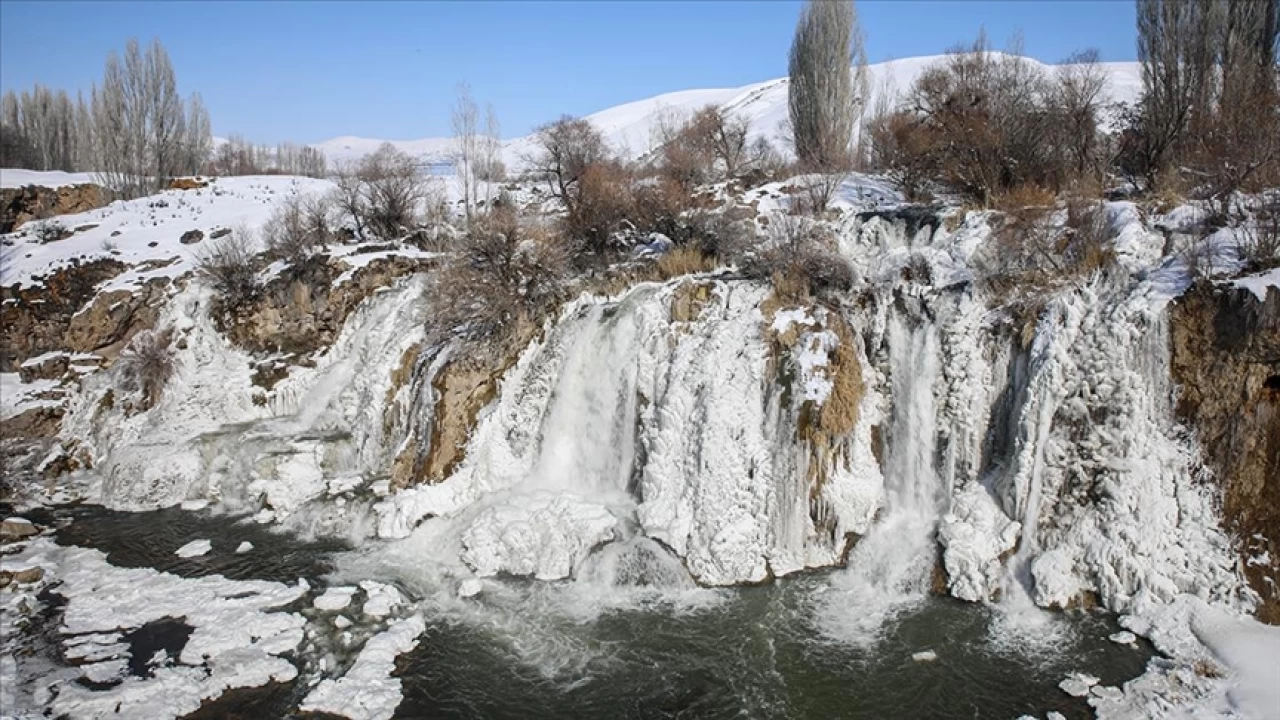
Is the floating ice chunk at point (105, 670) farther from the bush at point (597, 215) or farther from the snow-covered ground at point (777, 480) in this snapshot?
the bush at point (597, 215)

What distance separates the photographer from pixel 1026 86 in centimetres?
2255

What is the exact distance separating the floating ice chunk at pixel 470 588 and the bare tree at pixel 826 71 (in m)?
23.6

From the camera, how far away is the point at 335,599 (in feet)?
40.9

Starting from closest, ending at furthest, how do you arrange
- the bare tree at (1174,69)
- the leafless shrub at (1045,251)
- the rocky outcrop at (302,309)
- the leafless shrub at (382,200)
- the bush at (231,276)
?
the leafless shrub at (1045,251) < the bare tree at (1174,69) < the rocky outcrop at (302,309) < the bush at (231,276) < the leafless shrub at (382,200)

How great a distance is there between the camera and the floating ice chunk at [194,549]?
14.6m

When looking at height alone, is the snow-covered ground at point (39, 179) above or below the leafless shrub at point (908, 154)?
above

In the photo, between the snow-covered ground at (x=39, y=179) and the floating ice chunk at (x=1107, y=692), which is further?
the snow-covered ground at (x=39, y=179)

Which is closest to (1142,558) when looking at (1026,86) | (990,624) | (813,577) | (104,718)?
(990,624)

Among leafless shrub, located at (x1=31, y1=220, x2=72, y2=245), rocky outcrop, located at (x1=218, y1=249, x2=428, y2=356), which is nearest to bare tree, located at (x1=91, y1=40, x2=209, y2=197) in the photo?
leafless shrub, located at (x1=31, y1=220, x2=72, y2=245)

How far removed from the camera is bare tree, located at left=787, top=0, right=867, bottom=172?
104 feet

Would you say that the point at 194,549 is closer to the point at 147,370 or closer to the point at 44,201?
the point at 147,370

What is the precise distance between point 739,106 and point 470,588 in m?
68.8

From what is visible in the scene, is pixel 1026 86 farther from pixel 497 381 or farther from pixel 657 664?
pixel 657 664

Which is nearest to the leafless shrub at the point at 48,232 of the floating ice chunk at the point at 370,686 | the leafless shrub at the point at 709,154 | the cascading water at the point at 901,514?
the leafless shrub at the point at 709,154
